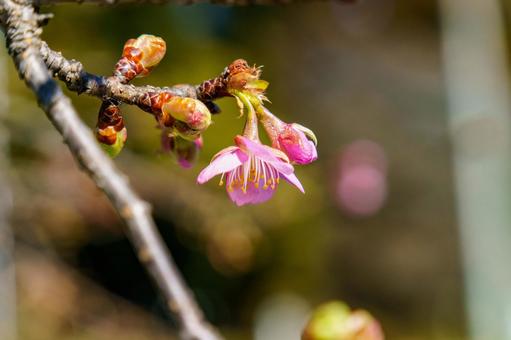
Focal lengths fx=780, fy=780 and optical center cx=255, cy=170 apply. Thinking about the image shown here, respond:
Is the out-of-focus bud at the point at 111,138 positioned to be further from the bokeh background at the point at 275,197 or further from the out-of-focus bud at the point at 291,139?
the bokeh background at the point at 275,197

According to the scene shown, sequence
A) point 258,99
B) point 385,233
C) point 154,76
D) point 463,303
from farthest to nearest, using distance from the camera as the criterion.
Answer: point 385,233 → point 463,303 → point 154,76 → point 258,99

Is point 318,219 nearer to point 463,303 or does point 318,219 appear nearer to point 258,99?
point 463,303

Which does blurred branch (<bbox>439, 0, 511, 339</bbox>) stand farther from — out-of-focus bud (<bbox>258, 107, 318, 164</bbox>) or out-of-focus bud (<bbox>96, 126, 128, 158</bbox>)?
out-of-focus bud (<bbox>96, 126, 128, 158</bbox>)

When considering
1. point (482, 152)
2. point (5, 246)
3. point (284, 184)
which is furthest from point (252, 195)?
point (482, 152)

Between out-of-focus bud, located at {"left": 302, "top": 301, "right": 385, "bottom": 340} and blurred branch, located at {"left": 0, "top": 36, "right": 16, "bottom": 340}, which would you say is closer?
out-of-focus bud, located at {"left": 302, "top": 301, "right": 385, "bottom": 340}

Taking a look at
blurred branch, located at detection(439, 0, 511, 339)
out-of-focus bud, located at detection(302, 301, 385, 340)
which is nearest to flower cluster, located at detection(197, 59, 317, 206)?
out-of-focus bud, located at detection(302, 301, 385, 340)

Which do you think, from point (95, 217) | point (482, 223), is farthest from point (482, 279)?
point (95, 217)
